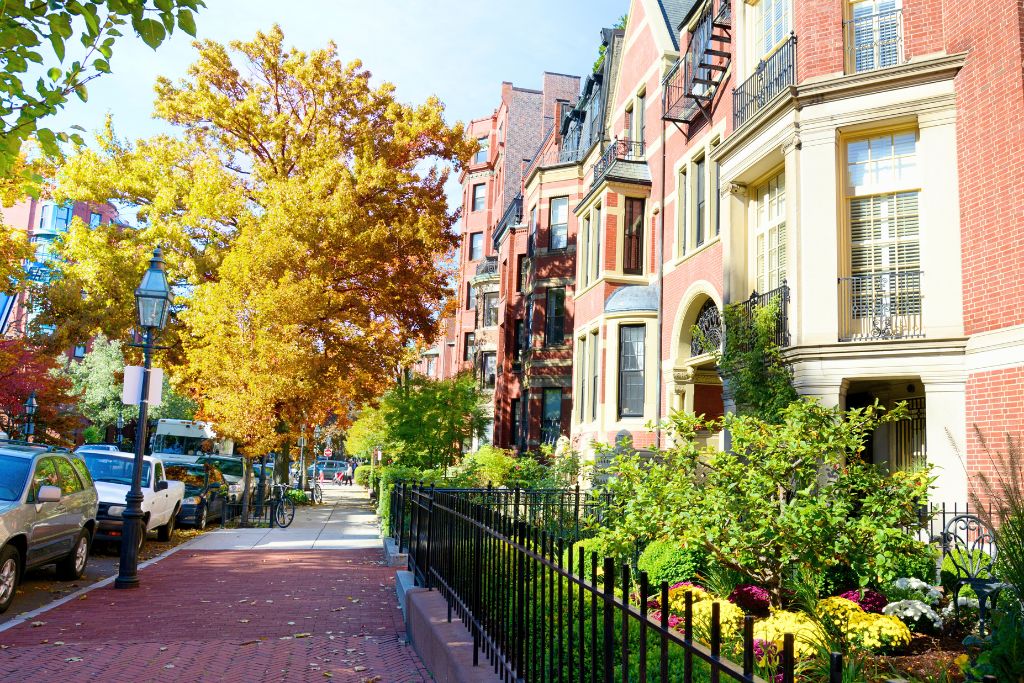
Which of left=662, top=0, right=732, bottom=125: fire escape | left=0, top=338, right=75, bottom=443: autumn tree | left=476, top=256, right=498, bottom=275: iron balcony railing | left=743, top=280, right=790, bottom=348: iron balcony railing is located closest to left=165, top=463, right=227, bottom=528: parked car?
left=0, top=338, right=75, bottom=443: autumn tree

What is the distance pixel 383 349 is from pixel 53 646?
18.8 metres

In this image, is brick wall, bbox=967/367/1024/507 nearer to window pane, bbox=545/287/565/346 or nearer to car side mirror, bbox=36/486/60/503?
car side mirror, bbox=36/486/60/503

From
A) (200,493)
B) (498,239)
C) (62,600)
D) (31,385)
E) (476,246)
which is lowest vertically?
(62,600)

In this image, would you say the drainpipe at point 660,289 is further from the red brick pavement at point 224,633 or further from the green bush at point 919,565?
the green bush at point 919,565

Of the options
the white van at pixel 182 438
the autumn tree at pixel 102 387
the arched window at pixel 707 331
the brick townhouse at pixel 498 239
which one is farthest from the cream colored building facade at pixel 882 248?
the autumn tree at pixel 102 387

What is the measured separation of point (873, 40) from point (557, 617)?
12.0 metres

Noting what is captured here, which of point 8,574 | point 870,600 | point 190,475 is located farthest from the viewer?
point 190,475

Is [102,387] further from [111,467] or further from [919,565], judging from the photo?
[919,565]

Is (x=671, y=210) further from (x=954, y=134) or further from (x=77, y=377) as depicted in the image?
(x=77, y=377)

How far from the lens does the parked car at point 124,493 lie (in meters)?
14.5

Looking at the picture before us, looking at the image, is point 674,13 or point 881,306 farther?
point 674,13

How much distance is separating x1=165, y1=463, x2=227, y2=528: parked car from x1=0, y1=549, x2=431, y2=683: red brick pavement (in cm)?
661

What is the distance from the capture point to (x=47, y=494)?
9.79 meters

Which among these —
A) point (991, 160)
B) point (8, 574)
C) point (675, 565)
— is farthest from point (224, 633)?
point (991, 160)
